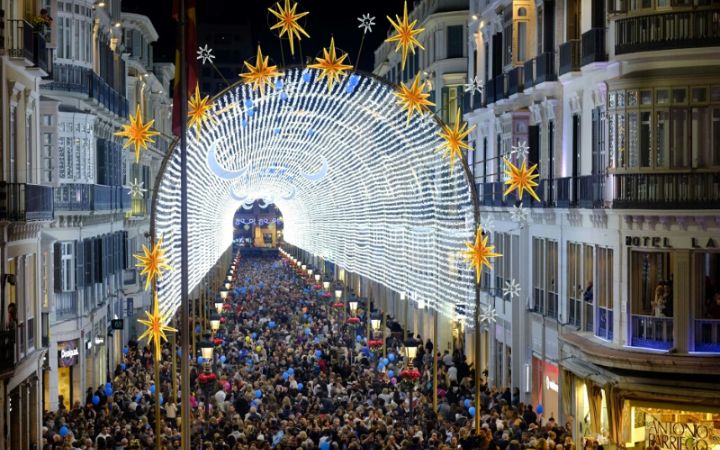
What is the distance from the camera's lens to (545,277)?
36125mm

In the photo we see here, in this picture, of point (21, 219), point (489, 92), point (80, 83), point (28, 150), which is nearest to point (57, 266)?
point (80, 83)

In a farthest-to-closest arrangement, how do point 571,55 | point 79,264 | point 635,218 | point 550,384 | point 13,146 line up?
point 79,264
point 550,384
point 571,55
point 13,146
point 635,218

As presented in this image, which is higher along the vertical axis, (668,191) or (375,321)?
(668,191)

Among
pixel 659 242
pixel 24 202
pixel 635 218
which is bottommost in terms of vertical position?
pixel 659 242

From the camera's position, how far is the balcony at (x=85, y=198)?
3969 cm

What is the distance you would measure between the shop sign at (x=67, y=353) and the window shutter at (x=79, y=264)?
5.57 ft

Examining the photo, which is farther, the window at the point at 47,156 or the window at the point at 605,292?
the window at the point at 47,156

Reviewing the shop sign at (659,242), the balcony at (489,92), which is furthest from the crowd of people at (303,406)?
the balcony at (489,92)

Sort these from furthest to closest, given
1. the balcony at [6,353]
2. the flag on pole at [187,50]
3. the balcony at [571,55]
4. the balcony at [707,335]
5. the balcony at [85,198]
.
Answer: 1. the balcony at [85,198]
2. the balcony at [571,55]
3. the balcony at [707,335]
4. the balcony at [6,353]
5. the flag on pole at [187,50]

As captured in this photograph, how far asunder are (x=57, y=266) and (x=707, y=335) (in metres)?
19.3

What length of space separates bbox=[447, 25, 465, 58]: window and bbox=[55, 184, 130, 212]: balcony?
19235 mm

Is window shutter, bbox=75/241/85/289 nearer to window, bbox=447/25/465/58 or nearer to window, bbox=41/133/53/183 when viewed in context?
window, bbox=41/133/53/183

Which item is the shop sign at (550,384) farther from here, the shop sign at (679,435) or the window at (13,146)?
the window at (13,146)

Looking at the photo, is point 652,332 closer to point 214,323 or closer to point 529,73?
point 529,73
